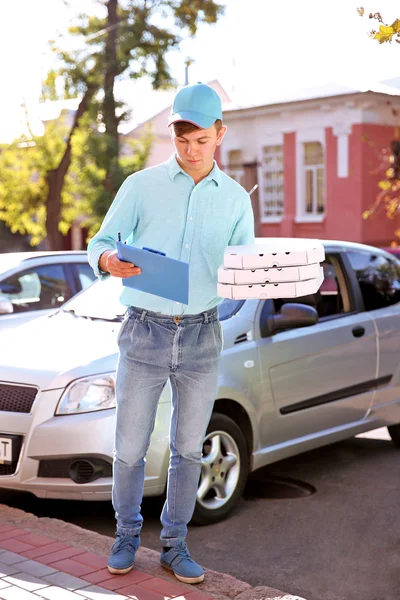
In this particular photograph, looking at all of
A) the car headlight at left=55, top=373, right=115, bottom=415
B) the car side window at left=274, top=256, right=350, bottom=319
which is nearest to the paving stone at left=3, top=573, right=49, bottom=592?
the car headlight at left=55, top=373, right=115, bottom=415

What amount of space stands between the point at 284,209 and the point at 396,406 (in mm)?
20408

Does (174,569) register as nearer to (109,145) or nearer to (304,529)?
(304,529)

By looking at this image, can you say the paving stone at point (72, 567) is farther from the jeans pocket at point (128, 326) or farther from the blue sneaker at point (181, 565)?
the jeans pocket at point (128, 326)

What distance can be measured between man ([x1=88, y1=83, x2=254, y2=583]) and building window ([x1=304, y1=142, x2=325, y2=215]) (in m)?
22.4

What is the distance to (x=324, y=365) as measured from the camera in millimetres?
6211

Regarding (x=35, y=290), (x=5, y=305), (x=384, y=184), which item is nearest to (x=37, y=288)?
(x=35, y=290)

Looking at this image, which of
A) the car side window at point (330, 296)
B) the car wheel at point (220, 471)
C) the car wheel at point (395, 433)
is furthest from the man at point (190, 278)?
the car wheel at point (395, 433)

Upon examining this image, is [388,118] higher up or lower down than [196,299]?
higher up

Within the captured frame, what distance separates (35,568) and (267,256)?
172 cm

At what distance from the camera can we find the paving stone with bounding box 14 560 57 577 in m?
4.14

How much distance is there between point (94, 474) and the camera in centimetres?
509

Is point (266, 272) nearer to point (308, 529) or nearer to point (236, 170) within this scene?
point (308, 529)

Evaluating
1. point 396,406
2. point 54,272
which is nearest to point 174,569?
point 396,406

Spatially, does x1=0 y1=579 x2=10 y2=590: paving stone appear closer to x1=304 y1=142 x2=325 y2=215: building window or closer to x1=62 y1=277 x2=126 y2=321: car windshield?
x1=62 y1=277 x2=126 y2=321: car windshield
